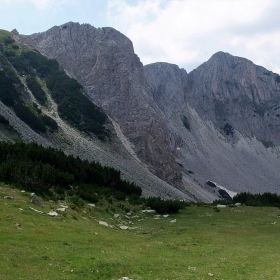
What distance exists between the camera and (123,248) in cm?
1409

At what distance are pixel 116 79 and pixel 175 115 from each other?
57259 mm

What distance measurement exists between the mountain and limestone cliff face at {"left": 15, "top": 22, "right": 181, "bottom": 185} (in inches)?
11.8

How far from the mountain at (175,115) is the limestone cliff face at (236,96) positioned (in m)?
0.61

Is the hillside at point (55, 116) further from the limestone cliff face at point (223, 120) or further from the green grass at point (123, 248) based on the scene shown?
the limestone cliff face at point (223, 120)

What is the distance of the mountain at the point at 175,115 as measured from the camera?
267ft

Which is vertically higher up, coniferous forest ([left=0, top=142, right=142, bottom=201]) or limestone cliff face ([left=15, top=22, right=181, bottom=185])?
limestone cliff face ([left=15, top=22, right=181, bottom=185])

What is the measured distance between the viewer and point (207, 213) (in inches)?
1158

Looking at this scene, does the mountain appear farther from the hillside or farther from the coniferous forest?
the coniferous forest

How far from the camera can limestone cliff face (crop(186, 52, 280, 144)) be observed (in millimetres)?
174750

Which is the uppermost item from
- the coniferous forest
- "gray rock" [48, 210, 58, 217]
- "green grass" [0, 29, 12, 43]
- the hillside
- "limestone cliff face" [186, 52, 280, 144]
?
"limestone cliff face" [186, 52, 280, 144]

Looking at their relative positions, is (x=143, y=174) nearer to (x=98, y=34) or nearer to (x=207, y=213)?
(x=207, y=213)

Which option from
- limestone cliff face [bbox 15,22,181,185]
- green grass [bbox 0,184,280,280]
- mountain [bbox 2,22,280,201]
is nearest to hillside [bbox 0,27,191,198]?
mountain [bbox 2,22,280,201]

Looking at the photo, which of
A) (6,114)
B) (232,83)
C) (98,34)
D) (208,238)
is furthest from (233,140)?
(208,238)

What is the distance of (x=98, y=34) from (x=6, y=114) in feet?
223
